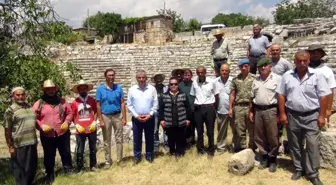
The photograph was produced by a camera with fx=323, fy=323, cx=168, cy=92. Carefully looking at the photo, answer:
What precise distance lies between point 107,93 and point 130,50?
51.7 feet

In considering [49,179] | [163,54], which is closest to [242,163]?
[49,179]

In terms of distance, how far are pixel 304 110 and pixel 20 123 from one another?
4291mm

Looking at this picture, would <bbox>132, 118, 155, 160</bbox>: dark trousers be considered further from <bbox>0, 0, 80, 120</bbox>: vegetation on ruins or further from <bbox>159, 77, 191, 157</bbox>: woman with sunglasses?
<bbox>0, 0, 80, 120</bbox>: vegetation on ruins

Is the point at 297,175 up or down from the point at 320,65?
down

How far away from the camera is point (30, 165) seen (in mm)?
5285

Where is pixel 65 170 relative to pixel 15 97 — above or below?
below

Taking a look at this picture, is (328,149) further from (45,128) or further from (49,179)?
(49,179)

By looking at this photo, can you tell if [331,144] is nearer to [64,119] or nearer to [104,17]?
[64,119]

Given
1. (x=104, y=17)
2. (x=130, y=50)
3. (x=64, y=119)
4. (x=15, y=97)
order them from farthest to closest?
(x=104, y=17)
(x=130, y=50)
(x=64, y=119)
(x=15, y=97)

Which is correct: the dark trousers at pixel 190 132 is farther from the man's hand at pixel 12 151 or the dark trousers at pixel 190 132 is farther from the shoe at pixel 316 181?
the man's hand at pixel 12 151

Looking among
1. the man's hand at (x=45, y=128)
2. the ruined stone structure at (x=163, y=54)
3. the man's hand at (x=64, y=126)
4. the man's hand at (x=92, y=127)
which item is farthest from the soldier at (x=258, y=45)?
the ruined stone structure at (x=163, y=54)

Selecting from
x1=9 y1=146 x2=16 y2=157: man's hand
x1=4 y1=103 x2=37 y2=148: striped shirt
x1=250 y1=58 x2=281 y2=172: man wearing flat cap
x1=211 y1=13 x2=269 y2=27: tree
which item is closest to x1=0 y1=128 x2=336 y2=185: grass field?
x1=250 y1=58 x2=281 y2=172: man wearing flat cap

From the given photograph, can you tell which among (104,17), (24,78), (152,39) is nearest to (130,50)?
(152,39)

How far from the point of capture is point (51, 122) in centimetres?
536
